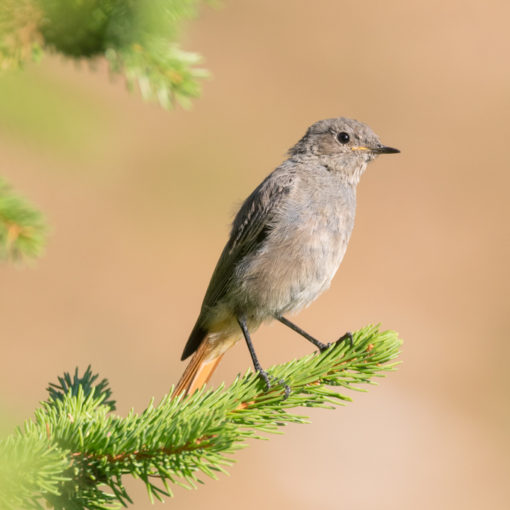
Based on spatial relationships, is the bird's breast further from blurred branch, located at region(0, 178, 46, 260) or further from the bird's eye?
blurred branch, located at region(0, 178, 46, 260)

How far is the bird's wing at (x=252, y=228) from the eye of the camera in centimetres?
418

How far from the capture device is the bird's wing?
4.18 m

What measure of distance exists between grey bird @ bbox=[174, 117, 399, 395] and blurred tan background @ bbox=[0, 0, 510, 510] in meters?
0.61

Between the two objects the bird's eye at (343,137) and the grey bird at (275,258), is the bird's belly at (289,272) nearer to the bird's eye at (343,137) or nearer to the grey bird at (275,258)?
the grey bird at (275,258)

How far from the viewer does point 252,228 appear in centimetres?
423

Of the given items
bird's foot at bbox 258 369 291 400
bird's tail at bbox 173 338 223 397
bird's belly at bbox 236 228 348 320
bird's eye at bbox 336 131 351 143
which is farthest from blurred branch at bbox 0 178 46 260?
bird's eye at bbox 336 131 351 143

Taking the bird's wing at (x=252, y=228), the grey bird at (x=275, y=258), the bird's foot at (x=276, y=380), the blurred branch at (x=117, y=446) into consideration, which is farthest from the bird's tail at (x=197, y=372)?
the blurred branch at (x=117, y=446)

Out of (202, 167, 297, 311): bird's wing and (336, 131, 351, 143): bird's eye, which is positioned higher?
(336, 131, 351, 143): bird's eye

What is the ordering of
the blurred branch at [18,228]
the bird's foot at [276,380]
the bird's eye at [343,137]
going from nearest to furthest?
1. the bird's foot at [276,380]
2. the blurred branch at [18,228]
3. the bird's eye at [343,137]

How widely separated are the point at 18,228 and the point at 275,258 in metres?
1.64

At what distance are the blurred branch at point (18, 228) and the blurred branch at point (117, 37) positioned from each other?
486 millimetres

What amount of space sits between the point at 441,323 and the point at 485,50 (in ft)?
19.4

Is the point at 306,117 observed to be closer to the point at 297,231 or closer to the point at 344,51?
the point at 344,51

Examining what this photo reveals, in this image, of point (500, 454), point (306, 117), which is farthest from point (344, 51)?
point (500, 454)
